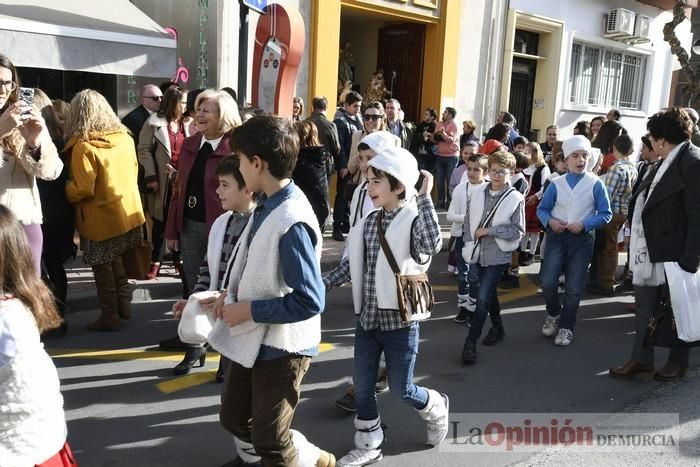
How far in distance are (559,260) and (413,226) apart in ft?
8.73

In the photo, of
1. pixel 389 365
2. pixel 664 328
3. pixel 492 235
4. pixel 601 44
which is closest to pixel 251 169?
pixel 389 365

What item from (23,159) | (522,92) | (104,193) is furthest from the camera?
(522,92)

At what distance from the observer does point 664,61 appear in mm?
18797

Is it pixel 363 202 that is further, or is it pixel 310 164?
pixel 310 164

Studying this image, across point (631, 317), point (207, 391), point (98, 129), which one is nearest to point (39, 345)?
point (207, 391)

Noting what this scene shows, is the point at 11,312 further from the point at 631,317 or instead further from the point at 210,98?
the point at 631,317

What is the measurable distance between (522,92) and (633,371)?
11.6m

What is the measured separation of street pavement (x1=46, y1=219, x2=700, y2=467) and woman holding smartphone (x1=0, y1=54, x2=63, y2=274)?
101cm

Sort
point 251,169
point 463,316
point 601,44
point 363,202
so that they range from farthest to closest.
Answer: point 601,44, point 463,316, point 363,202, point 251,169

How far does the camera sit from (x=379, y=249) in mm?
3436

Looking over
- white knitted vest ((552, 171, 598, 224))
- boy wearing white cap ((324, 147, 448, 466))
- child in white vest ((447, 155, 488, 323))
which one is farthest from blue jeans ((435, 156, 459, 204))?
boy wearing white cap ((324, 147, 448, 466))

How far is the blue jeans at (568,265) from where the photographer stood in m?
5.54

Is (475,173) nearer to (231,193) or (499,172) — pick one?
(499,172)

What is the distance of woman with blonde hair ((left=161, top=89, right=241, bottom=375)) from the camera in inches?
176
